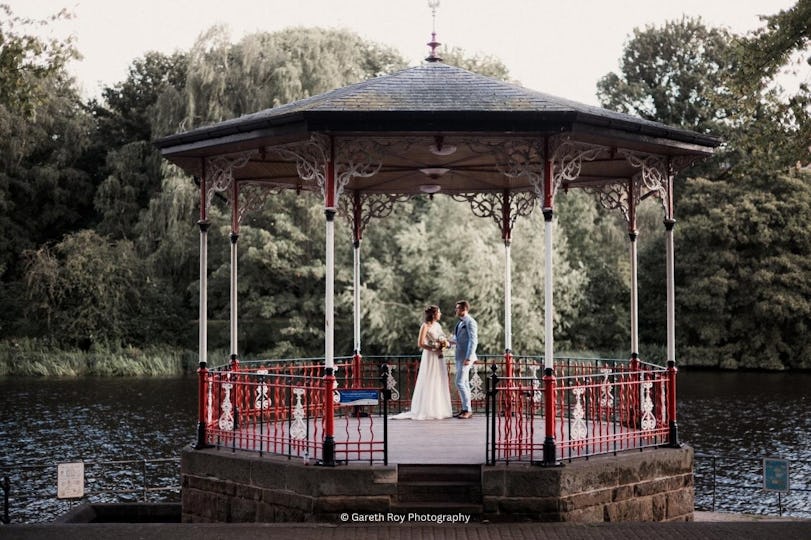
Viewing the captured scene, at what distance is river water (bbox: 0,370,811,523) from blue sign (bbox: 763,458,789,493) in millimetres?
1302

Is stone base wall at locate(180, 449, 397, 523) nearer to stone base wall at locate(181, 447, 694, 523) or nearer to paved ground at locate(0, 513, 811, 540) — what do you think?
stone base wall at locate(181, 447, 694, 523)

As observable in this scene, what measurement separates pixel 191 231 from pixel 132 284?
4165mm

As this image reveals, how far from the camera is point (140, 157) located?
40875 mm

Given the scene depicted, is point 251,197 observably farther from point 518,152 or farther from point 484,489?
point 484,489

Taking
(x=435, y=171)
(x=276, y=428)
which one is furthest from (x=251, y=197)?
(x=276, y=428)

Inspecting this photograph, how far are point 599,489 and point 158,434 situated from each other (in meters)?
14.6

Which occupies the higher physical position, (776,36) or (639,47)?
(639,47)

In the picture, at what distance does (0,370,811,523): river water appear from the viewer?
1634cm

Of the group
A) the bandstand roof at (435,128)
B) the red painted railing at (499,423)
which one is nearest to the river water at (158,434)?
the red painted railing at (499,423)

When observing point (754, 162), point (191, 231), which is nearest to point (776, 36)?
point (754, 162)

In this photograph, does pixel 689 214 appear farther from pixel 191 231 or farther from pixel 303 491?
pixel 303 491

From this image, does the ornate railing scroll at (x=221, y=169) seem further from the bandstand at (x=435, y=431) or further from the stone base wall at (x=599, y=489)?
the stone base wall at (x=599, y=489)

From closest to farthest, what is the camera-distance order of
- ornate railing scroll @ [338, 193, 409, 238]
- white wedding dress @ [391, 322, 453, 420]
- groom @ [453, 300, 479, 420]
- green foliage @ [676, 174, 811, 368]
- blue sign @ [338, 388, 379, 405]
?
blue sign @ [338, 388, 379, 405], groom @ [453, 300, 479, 420], white wedding dress @ [391, 322, 453, 420], ornate railing scroll @ [338, 193, 409, 238], green foliage @ [676, 174, 811, 368]

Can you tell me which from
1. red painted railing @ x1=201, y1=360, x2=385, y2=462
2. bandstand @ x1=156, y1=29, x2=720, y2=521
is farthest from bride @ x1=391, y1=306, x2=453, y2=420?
red painted railing @ x1=201, y1=360, x2=385, y2=462
